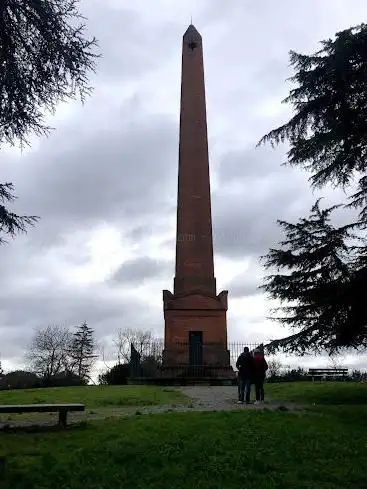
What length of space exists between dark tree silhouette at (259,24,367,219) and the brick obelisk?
14656 millimetres

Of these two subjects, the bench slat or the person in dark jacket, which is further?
the person in dark jacket

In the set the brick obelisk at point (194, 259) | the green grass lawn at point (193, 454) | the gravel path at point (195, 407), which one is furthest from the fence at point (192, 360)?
the green grass lawn at point (193, 454)

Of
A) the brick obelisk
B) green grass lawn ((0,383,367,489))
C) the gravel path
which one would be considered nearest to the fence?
the brick obelisk

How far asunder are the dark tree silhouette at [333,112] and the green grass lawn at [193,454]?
14.7 feet

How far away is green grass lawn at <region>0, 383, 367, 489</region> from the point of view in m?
5.85

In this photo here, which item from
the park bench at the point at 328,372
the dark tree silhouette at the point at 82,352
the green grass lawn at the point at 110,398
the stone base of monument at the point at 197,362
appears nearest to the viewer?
the green grass lawn at the point at 110,398

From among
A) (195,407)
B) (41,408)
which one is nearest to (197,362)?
(195,407)

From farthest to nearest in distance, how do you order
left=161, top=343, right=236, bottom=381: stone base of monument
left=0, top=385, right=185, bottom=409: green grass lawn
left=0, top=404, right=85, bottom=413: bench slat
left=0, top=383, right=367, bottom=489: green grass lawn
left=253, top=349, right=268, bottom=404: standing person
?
left=161, top=343, right=236, bottom=381: stone base of monument, left=0, top=385, right=185, bottom=409: green grass lawn, left=253, top=349, right=268, bottom=404: standing person, left=0, top=404, right=85, bottom=413: bench slat, left=0, top=383, right=367, bottom=489: green grass lawn

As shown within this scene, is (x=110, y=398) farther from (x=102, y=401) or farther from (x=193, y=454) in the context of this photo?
(x=193, y=454)

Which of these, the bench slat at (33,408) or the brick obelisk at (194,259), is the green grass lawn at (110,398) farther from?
the brick obelisk at (194,259)

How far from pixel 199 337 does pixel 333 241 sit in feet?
38.0

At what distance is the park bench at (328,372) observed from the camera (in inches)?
1033

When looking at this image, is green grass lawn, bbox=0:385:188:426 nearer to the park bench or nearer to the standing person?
the standing person

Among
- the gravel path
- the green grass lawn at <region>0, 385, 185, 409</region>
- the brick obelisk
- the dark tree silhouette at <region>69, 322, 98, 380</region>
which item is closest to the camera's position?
the gravel path
